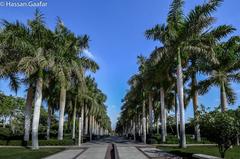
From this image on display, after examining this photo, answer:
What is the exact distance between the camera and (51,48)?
2609 centimetres

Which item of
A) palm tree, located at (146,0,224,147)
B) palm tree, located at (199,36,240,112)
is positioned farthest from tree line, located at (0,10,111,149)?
palm tree, located at (199,36,240,112)

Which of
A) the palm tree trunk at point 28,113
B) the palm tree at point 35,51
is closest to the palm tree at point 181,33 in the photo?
the palm tree at point 35,51

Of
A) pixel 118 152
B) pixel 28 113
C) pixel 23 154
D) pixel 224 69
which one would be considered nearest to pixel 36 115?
pixel 28 113

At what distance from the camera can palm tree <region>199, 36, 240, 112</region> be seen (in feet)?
94.4

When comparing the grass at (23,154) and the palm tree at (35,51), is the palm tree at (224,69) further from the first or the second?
the grass at (23,154)

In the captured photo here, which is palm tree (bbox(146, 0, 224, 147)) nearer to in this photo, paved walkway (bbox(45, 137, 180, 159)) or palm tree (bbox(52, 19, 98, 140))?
paved walkway (bbox(45, 137, 180, 159))

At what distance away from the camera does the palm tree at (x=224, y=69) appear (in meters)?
28.8

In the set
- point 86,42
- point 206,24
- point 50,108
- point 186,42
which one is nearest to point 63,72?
point 86,42

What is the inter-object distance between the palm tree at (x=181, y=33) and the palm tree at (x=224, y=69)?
3.12 metres

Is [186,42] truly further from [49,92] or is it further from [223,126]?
[49,92]

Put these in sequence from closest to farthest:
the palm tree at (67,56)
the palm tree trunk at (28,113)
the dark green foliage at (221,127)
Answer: the dark green foliage at (221,127)
the palm tree at (67,56)
the palm tree trunk at (28,113)

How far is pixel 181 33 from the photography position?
26.8 metres

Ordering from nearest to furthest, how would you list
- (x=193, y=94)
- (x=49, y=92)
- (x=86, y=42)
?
1. (x=86, y=42)
2. (x=193, y=94)
3. (x=49, y=92)

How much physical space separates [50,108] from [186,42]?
987 inches
